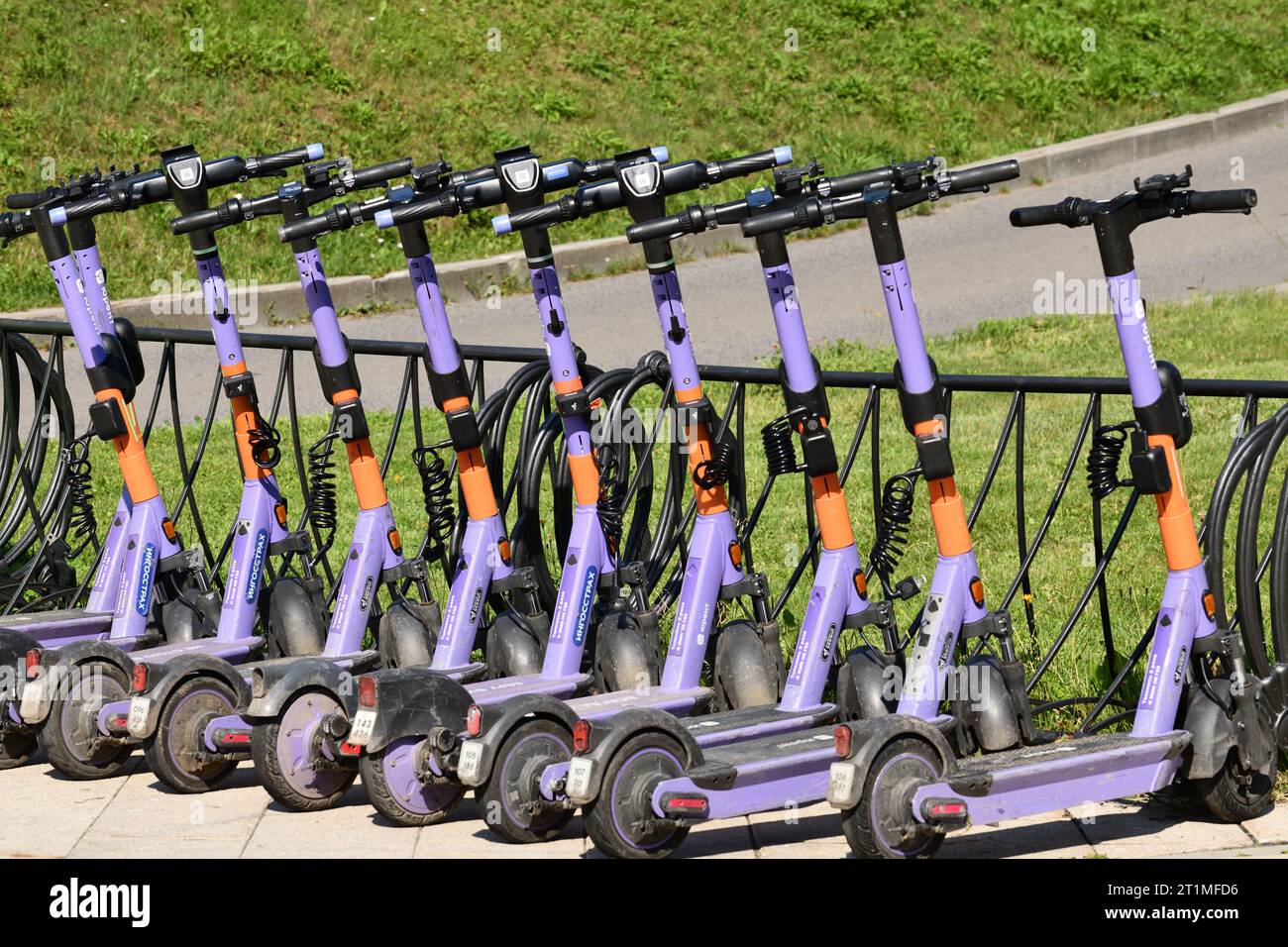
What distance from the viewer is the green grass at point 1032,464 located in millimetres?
7738

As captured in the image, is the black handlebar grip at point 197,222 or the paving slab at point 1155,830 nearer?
the paving slab at point 1155,830

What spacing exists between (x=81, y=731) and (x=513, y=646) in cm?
144

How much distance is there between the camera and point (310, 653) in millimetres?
6977

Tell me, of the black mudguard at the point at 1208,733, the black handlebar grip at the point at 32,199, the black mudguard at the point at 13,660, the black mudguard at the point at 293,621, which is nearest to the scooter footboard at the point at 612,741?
the black mudguard at the point at 1208,733

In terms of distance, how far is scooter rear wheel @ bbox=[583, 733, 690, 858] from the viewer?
16.6ft

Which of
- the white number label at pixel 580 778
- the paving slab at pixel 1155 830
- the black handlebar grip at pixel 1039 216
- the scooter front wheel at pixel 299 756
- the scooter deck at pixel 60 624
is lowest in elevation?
the paving slab at pixel 1155 830

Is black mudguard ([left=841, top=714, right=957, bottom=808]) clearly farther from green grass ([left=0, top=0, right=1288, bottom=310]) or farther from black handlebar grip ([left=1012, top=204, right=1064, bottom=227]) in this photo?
green grass ([left=0, top=0, right=1288, bottom=310])

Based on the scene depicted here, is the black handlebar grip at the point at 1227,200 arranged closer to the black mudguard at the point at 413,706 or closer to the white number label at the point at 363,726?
the black mudguard at the point at 413,706

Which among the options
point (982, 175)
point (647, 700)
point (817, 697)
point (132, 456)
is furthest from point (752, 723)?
point (132, 456)

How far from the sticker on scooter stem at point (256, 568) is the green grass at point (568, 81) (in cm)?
711

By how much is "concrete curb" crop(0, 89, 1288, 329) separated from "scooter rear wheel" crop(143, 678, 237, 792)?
7.49m

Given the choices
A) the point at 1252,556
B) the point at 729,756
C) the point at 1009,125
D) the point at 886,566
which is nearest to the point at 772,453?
the point at 886,566

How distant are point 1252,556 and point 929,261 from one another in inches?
350

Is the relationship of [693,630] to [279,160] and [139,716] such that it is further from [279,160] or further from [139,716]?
[279,160]
